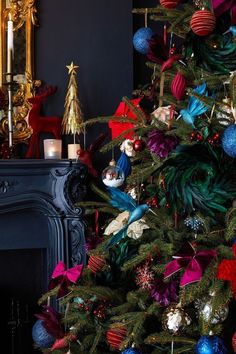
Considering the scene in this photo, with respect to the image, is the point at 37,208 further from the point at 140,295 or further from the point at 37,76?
the point at 140,295

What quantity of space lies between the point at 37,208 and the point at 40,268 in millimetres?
395

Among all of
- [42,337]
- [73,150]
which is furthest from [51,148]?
[42,337]

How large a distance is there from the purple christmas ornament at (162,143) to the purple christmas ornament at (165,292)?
38cm

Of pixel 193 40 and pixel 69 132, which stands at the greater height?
pixel 193 40

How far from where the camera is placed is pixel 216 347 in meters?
1.28

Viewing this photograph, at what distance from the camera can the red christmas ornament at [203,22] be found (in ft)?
5.13

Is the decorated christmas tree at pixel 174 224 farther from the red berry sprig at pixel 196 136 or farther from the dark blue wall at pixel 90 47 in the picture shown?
the dark blue wall at pixel 90 47

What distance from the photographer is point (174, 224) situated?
158cm

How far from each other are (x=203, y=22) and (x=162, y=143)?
0.39 meters

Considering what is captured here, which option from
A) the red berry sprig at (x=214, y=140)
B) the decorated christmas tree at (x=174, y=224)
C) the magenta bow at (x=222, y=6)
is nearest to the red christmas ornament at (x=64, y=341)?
the decorated christmas tree at (x=174, y=224)

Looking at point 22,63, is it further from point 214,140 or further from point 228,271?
point 228,271

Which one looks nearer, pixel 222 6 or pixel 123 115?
pixel 222 6

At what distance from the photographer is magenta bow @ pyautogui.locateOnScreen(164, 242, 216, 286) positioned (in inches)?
Result: 51.8

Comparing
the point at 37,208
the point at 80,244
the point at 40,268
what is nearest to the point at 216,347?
the point at 80,244
